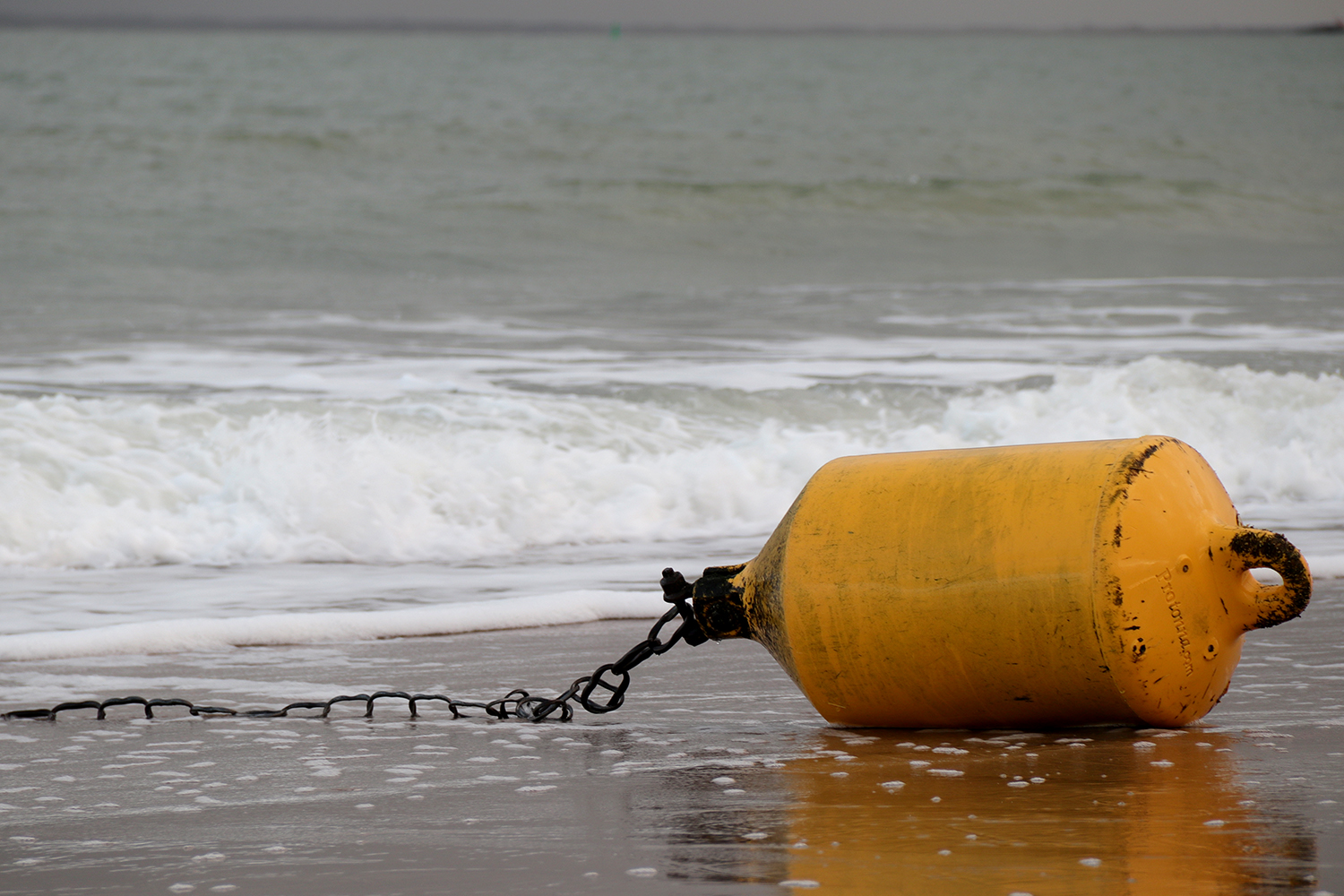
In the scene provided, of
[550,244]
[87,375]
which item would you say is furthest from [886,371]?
[550,244]

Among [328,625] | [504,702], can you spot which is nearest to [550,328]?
[328,625]

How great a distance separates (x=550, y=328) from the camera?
37.6ft

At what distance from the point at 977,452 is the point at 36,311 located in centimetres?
1077

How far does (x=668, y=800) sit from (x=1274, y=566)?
1.24 m

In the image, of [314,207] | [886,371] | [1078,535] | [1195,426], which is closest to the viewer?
[1078,535]

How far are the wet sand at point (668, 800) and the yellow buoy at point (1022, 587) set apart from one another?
0.39 feet

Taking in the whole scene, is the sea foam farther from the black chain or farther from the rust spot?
the rust spot

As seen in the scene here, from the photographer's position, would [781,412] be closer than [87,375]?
Yes

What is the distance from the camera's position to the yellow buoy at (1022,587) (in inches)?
106

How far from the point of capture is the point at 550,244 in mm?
17406

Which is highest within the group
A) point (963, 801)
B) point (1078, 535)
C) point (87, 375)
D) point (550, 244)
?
point (550, 244)

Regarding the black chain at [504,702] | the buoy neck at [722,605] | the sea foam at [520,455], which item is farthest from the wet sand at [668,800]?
the sea foam at [520,455]

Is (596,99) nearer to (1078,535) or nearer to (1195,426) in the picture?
(1195,426)

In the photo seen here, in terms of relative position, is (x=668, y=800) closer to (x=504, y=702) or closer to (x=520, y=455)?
(x=504, y=702)
